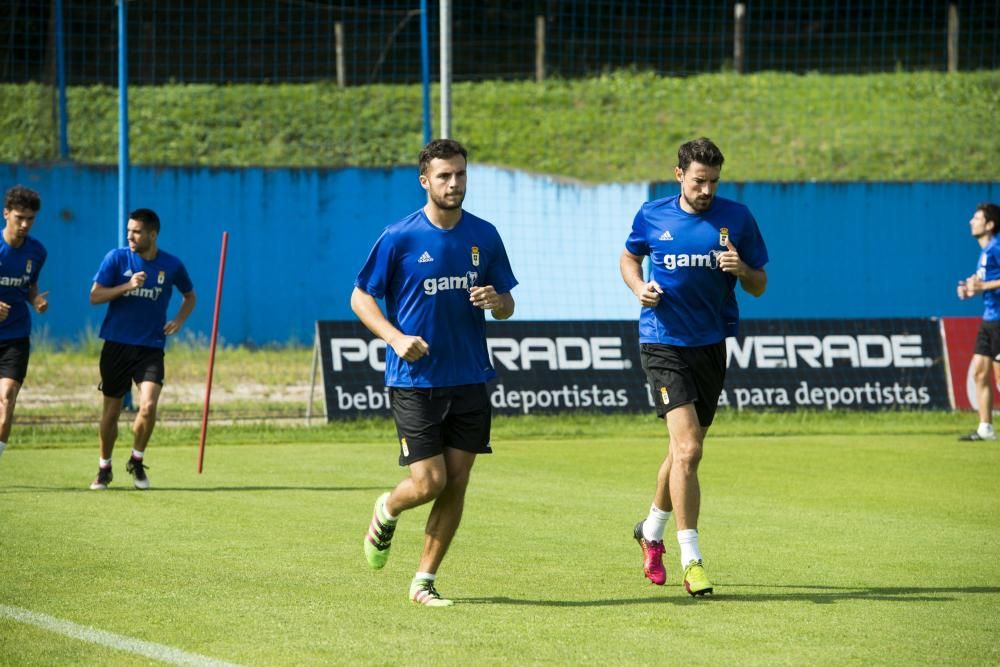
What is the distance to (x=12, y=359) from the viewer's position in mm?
11922

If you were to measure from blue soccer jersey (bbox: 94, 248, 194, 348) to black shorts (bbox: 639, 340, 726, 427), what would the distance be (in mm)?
5441

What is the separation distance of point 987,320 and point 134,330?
30.7ft

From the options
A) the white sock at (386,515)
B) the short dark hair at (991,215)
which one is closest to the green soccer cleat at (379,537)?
the white sock at (386,515)

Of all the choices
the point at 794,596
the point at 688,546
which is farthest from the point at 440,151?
the point at 794,596

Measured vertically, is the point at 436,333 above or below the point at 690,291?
below

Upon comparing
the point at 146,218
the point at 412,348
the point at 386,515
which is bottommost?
the point at 386,515

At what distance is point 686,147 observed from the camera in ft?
26.1

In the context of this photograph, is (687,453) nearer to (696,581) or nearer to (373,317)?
(696,581)

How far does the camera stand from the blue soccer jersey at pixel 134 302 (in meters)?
12.1

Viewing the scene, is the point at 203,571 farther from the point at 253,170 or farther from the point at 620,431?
the point at 253,170

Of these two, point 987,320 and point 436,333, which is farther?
point 987,320

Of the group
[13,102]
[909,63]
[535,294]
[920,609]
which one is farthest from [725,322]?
[909,63]

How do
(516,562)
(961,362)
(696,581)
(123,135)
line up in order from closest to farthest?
(696,581) → (516,562) → (961,362) → (123,135)

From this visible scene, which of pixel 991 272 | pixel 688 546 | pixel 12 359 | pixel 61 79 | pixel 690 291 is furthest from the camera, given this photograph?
pixel 61 79
